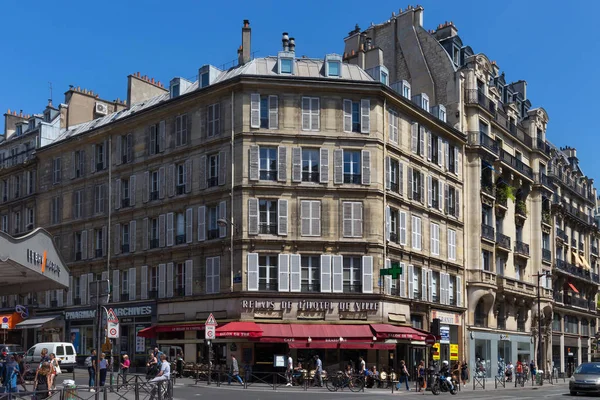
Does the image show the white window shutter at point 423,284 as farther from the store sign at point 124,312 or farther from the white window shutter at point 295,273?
the store sign at point 124,312

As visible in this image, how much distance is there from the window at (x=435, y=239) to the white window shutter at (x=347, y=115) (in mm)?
8559

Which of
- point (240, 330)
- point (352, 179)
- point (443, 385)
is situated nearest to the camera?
point (443, 385)

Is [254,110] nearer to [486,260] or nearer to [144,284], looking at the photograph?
[144,284]

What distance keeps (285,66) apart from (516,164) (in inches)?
867

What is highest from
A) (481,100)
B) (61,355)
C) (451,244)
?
(481,100)

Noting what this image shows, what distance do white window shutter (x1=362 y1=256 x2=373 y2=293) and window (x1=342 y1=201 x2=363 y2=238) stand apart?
1.23 meters

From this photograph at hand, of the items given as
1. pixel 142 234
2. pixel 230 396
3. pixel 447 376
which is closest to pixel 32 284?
pixel 230 396

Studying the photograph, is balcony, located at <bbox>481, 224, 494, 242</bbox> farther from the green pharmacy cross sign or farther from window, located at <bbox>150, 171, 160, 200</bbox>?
window, located at <bbox>150, 171, 160, 200</bbox>

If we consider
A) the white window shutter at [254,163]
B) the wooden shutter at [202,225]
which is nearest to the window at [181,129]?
the wooden shutter at [202,225]

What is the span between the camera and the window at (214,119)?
40.1m

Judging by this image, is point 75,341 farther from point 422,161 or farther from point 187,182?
point 422,161

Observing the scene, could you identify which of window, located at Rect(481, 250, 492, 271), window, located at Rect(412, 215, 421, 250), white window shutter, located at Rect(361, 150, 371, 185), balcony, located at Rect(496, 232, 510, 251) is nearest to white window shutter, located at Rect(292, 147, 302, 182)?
white window shutter, located at Rect(361, 150, 371, 185)

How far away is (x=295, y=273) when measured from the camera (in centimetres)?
3825

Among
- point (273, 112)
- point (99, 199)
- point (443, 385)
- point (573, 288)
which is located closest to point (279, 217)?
point (273, 112)
